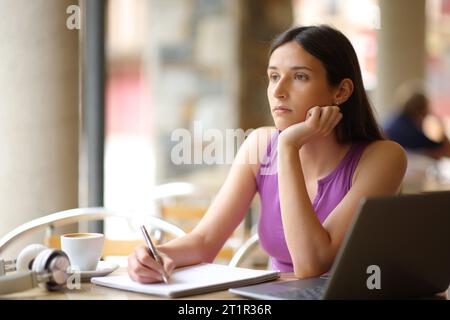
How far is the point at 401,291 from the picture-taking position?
56.8 inches

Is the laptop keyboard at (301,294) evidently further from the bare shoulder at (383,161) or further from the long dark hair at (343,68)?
the long dark hair at (343,68)

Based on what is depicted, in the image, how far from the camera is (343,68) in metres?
2.02

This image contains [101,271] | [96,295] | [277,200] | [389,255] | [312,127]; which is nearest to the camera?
[389,255]

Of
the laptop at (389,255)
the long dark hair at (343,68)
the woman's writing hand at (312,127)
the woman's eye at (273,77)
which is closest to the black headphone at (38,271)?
the laptop at (389,255)

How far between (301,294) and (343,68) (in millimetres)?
806

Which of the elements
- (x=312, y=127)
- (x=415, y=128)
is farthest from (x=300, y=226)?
(x=415, y=128)

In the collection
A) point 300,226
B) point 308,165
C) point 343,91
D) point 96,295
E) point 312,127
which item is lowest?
point 96,295

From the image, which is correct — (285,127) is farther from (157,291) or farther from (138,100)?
(138,100)

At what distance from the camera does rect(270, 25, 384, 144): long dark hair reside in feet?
6.45

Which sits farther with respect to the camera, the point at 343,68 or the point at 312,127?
the point at 343,68

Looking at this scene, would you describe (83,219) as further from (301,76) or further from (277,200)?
(301,76)

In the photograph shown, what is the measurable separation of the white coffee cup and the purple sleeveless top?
563 millimetres
